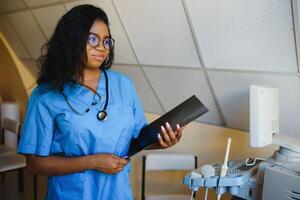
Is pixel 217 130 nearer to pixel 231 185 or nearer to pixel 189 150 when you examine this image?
pixel 189 150

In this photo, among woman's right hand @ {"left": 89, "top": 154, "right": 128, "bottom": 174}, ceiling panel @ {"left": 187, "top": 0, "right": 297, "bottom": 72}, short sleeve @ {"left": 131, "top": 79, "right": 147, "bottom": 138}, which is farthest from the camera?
short sleeve @ {"left": 131, "top": 79, "right": 147, "bottom": 138}

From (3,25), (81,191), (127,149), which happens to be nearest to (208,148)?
(127,149)

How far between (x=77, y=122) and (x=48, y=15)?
1.51 m

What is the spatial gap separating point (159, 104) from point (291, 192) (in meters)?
1.22

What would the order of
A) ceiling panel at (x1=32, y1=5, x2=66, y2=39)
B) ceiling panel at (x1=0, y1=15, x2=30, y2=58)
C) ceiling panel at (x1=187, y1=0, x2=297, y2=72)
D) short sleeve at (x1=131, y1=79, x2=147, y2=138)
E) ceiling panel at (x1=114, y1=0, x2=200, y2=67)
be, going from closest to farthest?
ceiling panel at (x1=187, y1=0, x2=297, y2=72), short sleeve at (x1=131, y1=79, x2=147, y2=138), ceiling panel at (x1=114, y1=0, x2=200, y2=67), ceiling panel at (x1=32, y1=5, x2=66, y2=39), ceiling panel at (x1=0, y1=15, x2=30, y2=58)

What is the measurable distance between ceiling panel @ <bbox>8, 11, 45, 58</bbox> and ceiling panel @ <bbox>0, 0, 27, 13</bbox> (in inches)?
2.0

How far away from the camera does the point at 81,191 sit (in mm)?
1139

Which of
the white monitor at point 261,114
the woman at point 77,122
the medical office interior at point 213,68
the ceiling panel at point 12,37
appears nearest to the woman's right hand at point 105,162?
the woman at point 77,122

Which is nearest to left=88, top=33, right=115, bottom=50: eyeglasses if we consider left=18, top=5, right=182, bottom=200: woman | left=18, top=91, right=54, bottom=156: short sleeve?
left=18, top=5, right=182, bottom=200: woman

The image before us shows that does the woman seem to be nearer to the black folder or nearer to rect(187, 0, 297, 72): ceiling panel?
the black folder

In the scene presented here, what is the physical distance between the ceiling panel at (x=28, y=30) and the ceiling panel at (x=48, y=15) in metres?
0.11

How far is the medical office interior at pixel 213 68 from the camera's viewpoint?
3.90 ft

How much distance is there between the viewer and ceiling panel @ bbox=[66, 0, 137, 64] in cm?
179

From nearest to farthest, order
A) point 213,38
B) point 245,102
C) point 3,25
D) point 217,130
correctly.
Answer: point 213,38
point 245,102
point 217,130
point 3,25
